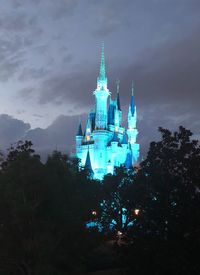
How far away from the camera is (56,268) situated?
118 ft

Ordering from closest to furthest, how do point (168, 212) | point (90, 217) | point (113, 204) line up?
point (168, 212)
point (90, 217)
point (113, 204)

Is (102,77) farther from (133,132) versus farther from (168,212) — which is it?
(168,212)

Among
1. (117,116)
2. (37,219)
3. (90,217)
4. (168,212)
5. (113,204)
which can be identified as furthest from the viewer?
(117,116)

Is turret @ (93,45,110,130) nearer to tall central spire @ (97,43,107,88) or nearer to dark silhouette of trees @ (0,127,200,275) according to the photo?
tall central spire @ (97,43,107,88)

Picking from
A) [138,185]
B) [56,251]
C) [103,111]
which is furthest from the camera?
[103,111]

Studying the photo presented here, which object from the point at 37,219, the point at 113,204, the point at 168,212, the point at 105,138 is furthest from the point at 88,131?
the point at 168,212

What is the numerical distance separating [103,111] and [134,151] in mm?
12257

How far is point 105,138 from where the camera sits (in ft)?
328

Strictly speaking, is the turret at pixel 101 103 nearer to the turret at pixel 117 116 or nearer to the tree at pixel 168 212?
the turret at pixel 117 116

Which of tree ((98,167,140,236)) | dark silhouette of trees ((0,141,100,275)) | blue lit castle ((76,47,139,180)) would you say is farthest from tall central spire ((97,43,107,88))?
dark silhouette of trees ((0,141,100,275))

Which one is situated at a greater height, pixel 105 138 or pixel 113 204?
pixel 105 138

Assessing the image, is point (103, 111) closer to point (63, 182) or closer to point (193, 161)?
point (63, 182)

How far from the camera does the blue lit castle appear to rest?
97875 mm

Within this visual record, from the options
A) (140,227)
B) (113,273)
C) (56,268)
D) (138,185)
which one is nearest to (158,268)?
(140,227)
